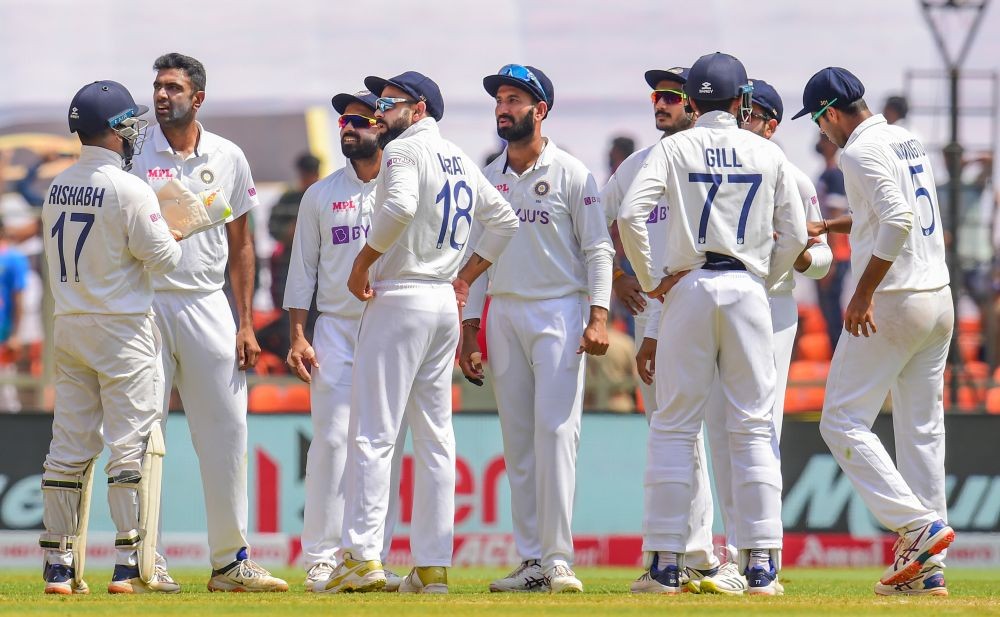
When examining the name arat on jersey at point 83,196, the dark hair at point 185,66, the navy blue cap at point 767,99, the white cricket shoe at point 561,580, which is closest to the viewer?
the name arat on jersey at point 83,196

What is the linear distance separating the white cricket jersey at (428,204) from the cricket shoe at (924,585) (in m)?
2.44

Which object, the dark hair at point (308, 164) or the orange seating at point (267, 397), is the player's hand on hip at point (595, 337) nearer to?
the orange seating at point (267, 397)

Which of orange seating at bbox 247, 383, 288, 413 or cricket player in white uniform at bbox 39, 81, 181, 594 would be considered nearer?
cricket player in white uniform at bbox 39, 81, 181, 594

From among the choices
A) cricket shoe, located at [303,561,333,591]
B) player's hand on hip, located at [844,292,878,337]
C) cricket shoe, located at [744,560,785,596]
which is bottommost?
cricket shoe, located at [303,561,333,591]

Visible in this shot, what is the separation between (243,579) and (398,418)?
1.18 metres

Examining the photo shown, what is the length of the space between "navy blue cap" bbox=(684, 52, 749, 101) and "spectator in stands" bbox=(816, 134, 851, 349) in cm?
566

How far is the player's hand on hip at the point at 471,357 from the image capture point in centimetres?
766

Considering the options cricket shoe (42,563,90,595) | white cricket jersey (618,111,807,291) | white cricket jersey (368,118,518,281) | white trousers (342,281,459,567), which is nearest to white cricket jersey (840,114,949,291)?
white cricket jersey (618,111,807,291)

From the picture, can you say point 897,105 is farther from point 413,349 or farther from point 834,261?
point 413,349

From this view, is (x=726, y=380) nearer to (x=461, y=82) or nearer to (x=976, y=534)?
(x=976, y=534)

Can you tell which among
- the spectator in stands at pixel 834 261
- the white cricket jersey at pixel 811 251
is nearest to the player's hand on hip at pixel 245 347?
the white cricket jersey at pixel 811 251

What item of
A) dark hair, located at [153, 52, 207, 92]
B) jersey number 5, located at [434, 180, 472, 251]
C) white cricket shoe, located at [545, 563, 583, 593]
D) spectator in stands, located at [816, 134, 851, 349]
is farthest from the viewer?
spectator in stands, located at [816, 134, 851, 349]

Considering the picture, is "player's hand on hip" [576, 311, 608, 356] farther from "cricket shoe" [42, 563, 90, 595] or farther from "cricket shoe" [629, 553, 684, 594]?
"cricket shoe" [42, 563, 90, 595]

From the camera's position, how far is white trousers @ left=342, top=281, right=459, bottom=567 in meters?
6.88
